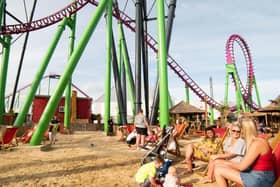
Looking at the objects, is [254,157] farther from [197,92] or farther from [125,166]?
[197,92]

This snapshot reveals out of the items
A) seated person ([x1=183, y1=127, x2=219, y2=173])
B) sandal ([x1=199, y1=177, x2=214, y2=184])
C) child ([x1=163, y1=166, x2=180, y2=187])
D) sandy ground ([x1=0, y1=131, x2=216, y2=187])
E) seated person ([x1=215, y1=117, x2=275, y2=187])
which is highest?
seated person ([x1=215, y1=117, x2=275, y2=187])

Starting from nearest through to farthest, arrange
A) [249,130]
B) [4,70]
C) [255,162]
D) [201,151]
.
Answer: [255,162]
[249,130]
[201,151]
[4,70]

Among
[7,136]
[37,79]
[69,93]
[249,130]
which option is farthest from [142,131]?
[69,93]

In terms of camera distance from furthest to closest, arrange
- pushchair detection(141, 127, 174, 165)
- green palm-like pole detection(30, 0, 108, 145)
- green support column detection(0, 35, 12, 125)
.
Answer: green support column detection(0, 35, 12, 125) < green palm-like pole detection(30, 0, 108, 145) < pushchair detection(141, 127, 174, 165)

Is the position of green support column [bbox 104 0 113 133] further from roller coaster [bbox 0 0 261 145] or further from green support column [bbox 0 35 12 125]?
green support column [bbox 0 35 12 125]

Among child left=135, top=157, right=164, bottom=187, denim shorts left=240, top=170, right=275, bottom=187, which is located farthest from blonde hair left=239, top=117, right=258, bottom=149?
child left=135, top=157, right=164, bottom=187

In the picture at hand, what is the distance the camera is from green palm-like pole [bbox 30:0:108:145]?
8469 mm

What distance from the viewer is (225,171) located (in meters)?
2.83

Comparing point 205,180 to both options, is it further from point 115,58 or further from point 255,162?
point 115,58

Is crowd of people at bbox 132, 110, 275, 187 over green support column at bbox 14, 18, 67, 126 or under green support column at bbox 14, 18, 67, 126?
under

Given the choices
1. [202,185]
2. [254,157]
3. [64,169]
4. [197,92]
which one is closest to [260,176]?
[254,157]

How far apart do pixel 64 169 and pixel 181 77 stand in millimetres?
18022

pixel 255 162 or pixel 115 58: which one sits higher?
pixel 115 58

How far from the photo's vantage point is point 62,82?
28.2ft
